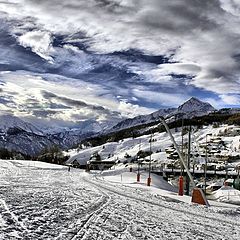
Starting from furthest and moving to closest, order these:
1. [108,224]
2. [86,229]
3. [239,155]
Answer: [239,155]
[108,224]
[86,229]

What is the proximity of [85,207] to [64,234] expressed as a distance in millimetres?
4355

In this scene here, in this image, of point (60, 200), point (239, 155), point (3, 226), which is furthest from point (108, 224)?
point (239, 155)

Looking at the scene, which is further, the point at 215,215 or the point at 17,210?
the point at 215,215

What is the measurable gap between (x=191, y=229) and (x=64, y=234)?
12.2 ft

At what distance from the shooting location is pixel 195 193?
17.2 metres

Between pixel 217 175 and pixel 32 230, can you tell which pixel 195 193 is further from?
pixel 217 175

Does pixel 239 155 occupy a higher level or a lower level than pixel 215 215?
higher

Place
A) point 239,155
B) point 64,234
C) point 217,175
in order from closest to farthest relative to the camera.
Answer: point 64,234
point 217,175
point 239,155

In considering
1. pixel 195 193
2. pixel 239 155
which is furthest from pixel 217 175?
pixel 195 193

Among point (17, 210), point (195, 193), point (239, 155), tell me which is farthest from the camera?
point (239, 155)

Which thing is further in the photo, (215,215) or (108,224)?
(215,215)

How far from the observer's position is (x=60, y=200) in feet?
44.8

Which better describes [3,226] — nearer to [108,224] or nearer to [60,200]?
[108,224]

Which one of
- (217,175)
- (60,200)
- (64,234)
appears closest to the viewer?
(64,234)
